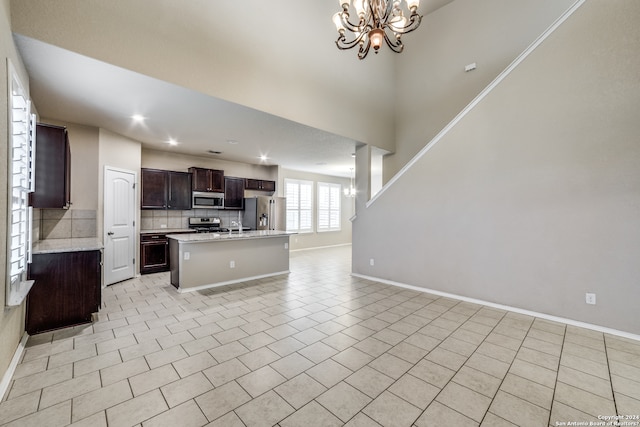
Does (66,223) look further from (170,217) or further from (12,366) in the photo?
(12,366)

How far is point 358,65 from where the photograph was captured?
5246 millimetres

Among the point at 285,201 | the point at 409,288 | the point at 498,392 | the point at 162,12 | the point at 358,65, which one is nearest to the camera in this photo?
the point at 498,392

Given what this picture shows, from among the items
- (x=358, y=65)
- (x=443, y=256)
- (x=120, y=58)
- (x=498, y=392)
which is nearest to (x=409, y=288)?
(x=443, y=256)

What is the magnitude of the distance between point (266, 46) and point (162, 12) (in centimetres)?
132

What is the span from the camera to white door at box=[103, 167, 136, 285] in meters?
4.75

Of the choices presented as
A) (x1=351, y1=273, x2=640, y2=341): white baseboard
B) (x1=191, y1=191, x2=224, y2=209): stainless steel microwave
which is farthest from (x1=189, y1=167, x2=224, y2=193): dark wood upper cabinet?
(x1=351, y1=273, x2=640, y2=341): white baseboard

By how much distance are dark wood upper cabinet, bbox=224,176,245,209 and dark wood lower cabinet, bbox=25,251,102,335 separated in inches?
163

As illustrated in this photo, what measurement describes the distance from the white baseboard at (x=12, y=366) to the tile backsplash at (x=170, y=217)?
3.49m

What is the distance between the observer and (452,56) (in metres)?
5.48

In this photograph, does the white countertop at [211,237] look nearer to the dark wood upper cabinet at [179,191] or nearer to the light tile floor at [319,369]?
the light tile floor at [319,369]

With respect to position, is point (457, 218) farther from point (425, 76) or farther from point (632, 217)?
point (425, 76)

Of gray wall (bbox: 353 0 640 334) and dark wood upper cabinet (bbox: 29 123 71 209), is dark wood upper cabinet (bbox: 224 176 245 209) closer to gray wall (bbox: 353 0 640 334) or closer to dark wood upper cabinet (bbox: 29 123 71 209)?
dark wood upper cabinet (bbox: 29 123 71 209)

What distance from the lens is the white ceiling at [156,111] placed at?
2773 millimetres

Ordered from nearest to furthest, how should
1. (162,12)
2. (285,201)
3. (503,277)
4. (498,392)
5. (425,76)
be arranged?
(498,392)
(162,12)
(503,277)
(425,76)
(285,201)
